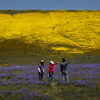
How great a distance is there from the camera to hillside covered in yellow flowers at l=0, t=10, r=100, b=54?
189 feet

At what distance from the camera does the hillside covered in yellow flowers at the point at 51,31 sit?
57713mm

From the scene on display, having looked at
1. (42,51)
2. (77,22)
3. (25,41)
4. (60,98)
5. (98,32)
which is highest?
(77,22)

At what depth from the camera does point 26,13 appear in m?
94.4

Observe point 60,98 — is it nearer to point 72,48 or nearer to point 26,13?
point 72,48

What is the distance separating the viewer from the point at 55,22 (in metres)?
82.9

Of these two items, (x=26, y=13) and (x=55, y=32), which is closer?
(x=55, y=32)

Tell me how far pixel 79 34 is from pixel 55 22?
59.9 ft

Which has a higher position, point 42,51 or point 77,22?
point 77,22

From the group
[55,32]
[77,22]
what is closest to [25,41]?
[55,32]

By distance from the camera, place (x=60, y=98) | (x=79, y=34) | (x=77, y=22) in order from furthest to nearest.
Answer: (x=77, y=22), (x=79, y=34), (x=60, y=98)

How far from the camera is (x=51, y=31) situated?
72.9m

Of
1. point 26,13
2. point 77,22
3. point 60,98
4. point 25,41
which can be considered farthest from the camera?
point 26,13

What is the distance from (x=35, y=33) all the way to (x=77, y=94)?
203 ft

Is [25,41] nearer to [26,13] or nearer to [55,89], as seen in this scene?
[26,13]
